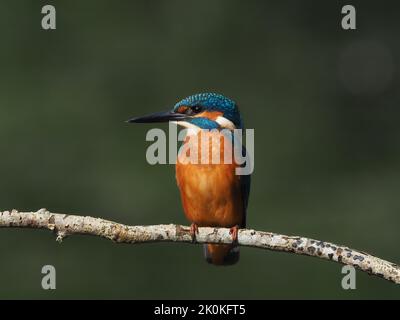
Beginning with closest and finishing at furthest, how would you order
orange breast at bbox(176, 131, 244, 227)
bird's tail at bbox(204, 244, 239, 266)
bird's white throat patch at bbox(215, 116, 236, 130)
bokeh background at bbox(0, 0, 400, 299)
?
1. orange breast at bbox(176, 131, 244, 227)
2. bird's white throat patch at bbox(215, 116, 236, 130)
3. bird's tail at bbox(204, 244, 239, 266)
4. bokeh background at bbox(0, 0, 400, 299)

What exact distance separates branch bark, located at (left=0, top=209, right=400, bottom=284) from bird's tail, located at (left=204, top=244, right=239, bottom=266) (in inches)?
41.1

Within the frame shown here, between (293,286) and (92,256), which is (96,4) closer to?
(92,256)

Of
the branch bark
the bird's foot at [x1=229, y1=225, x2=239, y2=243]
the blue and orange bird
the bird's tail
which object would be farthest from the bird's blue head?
the branch bark

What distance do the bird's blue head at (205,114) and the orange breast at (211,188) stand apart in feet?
0.28

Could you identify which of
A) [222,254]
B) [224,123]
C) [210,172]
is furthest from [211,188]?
[222,254]

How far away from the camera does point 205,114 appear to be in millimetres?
4344

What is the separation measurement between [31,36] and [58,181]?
9.40 feet

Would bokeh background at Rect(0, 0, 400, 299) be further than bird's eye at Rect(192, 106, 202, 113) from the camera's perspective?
Yes

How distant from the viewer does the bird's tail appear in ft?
15.2

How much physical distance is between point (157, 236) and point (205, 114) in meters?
0.96

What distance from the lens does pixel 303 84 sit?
41.8 ft

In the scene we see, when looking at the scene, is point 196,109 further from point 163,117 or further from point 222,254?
point 222,254

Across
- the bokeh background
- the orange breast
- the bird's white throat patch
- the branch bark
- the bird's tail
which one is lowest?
the branch bark

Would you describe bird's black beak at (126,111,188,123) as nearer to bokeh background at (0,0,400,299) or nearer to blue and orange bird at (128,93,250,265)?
blue and orange bird at (128,93,250,265)
